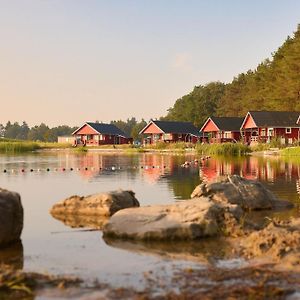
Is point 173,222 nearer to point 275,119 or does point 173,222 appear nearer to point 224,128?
point 275,119

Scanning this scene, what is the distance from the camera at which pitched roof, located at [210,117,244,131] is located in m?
88.6

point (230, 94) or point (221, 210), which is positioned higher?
point (230, 94)

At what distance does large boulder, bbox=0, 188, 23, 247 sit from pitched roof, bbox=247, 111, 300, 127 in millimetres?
68524

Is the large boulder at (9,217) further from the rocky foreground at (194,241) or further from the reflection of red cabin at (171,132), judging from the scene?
the reflection of red cabin at (171,132)

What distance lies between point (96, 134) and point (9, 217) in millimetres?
95657

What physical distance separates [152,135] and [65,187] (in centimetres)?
7638

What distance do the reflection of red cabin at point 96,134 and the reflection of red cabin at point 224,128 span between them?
25629 millimetres

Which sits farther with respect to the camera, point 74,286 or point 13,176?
point 13,176

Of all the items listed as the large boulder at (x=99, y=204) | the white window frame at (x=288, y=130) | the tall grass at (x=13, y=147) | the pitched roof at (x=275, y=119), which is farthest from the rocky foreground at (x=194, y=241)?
the tall grass at (x=13, y=147)

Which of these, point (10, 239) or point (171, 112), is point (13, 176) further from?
point (171, 112)

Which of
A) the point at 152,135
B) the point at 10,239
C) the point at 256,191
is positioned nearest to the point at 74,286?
the point at 10,239

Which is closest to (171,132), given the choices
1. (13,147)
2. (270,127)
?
(270,127)

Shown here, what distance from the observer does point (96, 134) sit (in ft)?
352

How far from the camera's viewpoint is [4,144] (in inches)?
3661
